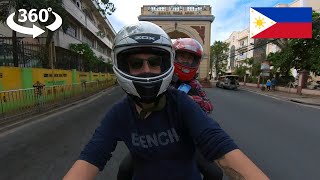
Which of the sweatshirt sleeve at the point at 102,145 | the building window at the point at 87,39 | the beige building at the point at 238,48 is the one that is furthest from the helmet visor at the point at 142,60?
the beige building at the point at 238,48

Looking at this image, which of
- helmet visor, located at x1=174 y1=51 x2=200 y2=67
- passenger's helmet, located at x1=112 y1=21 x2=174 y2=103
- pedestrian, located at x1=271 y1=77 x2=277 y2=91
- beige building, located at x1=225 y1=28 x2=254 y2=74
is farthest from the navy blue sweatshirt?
beige building, located at x1=225 y1=28 x2=254 y2=74

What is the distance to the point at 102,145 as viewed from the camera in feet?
5.89

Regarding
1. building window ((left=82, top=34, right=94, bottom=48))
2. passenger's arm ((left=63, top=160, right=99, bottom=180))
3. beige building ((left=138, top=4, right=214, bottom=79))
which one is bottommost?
passenger's arm ((left=63, top=160, right=99, bottom=180))

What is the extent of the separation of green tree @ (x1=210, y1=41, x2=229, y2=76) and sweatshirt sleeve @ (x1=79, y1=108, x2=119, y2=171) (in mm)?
89341

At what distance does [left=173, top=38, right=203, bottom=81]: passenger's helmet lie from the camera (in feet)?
11.1

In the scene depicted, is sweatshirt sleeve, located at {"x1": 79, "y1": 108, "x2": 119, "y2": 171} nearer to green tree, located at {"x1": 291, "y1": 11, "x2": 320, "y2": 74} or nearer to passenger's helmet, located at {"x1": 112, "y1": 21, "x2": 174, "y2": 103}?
passenger's helmet, located at {"x1": 112, "y1": 21, "x2": 174, "y2": 103}

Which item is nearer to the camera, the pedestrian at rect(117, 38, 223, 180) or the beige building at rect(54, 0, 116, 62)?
the pedestrian at rect(117, 38, 223, 180)

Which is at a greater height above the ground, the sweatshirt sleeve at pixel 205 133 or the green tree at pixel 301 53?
the green tree at pixel 301 53

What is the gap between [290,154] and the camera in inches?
251

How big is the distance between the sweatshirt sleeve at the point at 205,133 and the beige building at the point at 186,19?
169 ft

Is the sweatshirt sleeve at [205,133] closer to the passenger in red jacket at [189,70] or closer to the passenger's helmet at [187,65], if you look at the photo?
the passenger in red jacket at [189,70]

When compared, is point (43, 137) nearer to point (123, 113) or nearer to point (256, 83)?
point (123, 113)

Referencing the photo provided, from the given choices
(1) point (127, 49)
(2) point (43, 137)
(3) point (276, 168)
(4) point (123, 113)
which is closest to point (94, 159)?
(4) point (123, 113)

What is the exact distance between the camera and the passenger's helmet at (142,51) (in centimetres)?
169
